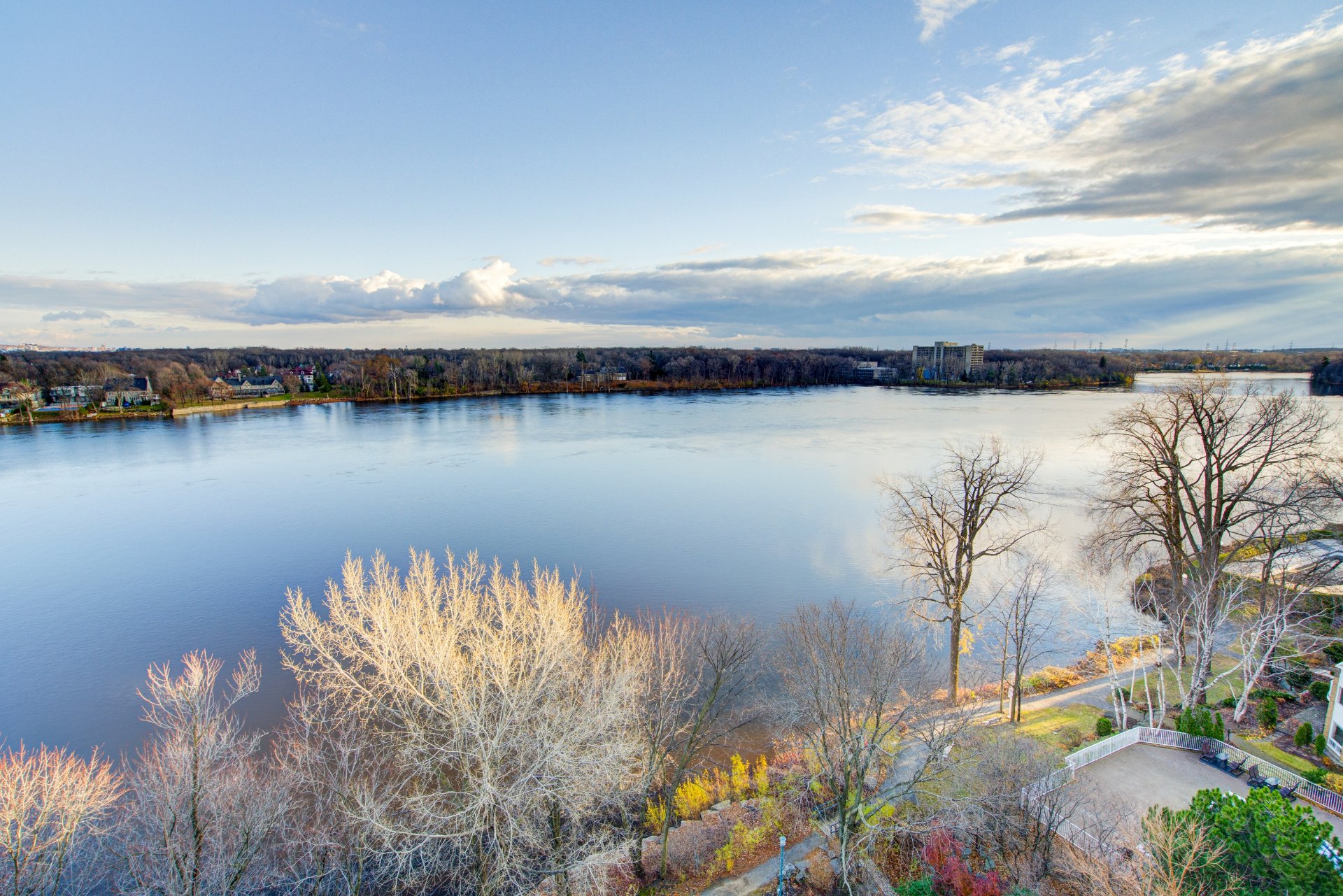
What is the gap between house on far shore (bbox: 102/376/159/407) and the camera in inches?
3162

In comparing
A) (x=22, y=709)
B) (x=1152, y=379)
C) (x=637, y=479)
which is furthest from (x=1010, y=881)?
(x=1152, y=379)

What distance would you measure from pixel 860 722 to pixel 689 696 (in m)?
3.73

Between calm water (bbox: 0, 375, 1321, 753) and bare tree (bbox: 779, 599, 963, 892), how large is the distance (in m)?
6.44

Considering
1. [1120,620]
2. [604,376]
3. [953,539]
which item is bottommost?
[1120,620]

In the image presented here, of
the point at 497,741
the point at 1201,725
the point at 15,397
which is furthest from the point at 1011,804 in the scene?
the point at 15,397

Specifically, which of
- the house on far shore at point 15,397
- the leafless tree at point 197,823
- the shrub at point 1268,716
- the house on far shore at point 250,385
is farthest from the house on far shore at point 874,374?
the leafless tree at point 197,823

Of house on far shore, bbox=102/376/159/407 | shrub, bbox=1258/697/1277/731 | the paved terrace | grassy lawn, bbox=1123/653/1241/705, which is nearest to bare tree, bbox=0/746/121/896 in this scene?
the paved terrace

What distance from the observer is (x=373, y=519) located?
32.9 metres

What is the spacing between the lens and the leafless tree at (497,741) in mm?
10812

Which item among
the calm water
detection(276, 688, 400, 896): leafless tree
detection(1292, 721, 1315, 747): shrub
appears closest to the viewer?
detection(276, 688, 400, 896): leafless tree

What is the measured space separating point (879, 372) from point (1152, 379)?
54589mm

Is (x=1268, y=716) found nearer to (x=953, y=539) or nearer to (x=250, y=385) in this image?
(x=953, y=539)

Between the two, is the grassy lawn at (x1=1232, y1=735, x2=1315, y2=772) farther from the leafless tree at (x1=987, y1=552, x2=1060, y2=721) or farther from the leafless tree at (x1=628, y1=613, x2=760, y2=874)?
the leafless tree at (x1=628, y1=613, x2=760, y2=874)

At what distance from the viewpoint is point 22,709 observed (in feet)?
55.7
